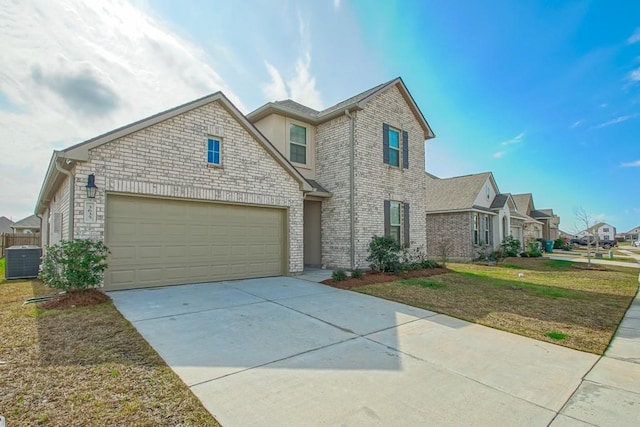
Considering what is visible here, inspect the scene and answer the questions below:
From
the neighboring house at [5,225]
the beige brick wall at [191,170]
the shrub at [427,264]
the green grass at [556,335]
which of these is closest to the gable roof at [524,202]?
the shrub at [427,264]

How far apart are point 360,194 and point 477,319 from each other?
672cm

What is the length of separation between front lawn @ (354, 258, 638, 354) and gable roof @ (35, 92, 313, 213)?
17.3ft

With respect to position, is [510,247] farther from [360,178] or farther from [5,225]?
[5,225]

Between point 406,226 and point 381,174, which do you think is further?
point 406,226

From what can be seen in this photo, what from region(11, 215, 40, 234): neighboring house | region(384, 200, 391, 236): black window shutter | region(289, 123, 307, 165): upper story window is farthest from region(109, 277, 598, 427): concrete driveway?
region(11, 215, 40, 234): neighboring house

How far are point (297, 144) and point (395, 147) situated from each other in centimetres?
432

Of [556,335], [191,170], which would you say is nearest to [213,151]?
[191,170]

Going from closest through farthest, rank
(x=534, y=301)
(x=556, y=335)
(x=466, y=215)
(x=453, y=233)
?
(x=556, y=335), (x=534, y=301), (x=466, y=215), (x=453, y=233)

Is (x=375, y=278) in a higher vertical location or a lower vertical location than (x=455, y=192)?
lower

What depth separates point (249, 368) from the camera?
3541mm

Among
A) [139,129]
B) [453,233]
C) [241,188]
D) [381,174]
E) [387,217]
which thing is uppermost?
[139,129]

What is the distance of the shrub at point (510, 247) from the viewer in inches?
814

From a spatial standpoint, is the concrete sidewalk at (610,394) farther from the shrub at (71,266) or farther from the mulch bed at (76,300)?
the shrub at (71,266)

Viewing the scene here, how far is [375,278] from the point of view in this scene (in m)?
10.1
